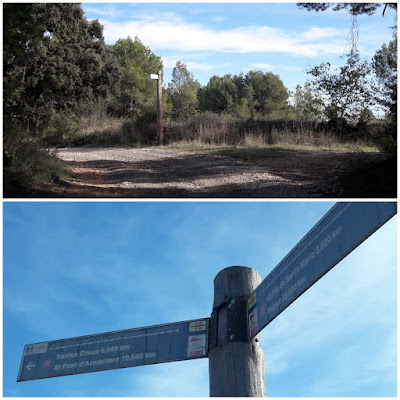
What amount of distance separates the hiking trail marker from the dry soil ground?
3967 mm

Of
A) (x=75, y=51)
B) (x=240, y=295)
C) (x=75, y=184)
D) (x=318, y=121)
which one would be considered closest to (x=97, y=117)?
(x=75, y=51)

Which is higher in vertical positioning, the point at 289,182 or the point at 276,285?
the point at 289,182

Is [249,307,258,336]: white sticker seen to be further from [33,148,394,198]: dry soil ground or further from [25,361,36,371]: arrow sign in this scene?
[33,148,394,198]: dry soil ground

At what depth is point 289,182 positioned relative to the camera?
371 inches

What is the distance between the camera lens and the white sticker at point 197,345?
11.0ft

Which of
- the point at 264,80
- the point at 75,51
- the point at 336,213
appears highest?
the point at 264,80

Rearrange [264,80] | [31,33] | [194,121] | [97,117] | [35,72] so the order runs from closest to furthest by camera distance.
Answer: [31,33] < [35,72] < [194,121] < [97,117] < [264,80]

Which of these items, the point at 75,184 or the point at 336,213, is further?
the point at 75,184

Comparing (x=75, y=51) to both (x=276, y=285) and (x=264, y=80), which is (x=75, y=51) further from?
(x=264, y=80)

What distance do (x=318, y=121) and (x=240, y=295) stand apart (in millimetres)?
20683

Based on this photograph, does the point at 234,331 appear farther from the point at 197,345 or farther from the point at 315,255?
the point at 315,255

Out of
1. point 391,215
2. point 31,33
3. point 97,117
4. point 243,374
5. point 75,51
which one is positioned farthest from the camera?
point 97,117

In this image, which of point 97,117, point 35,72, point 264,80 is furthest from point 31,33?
point 264,80

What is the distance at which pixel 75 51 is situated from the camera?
78.4ft
